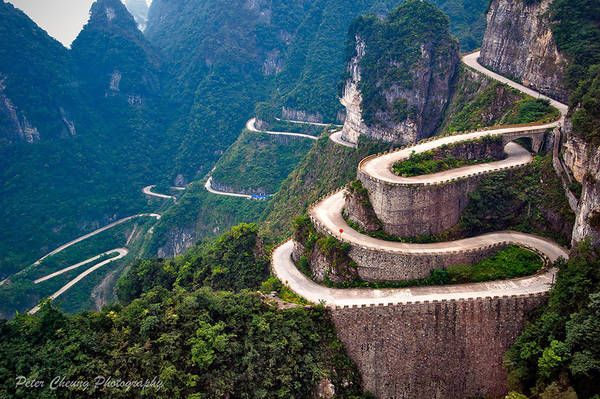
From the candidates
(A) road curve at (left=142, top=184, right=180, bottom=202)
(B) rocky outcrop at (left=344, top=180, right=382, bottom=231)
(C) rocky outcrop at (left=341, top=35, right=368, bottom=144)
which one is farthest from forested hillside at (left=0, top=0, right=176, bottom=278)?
(B) rocky outcrop at (left=344, top=180, right=382, bottom=231)

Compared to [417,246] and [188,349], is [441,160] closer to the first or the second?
[417,246]

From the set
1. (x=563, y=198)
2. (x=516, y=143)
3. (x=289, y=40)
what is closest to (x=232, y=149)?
(x=289, y=40)

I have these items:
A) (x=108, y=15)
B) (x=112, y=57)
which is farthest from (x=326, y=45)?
(x=108, y=15)

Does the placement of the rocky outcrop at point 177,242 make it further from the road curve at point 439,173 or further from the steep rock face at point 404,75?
the road curve at point 439,173

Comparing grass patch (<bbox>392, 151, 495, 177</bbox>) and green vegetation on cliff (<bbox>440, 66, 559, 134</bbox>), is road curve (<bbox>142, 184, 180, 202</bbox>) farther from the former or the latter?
grass patch (<bbox>392, 151, 495, 177</bbox>)

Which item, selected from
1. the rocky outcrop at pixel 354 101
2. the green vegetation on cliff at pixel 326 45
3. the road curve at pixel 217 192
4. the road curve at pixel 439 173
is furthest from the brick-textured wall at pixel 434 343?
the road curve at pixel 217 192
